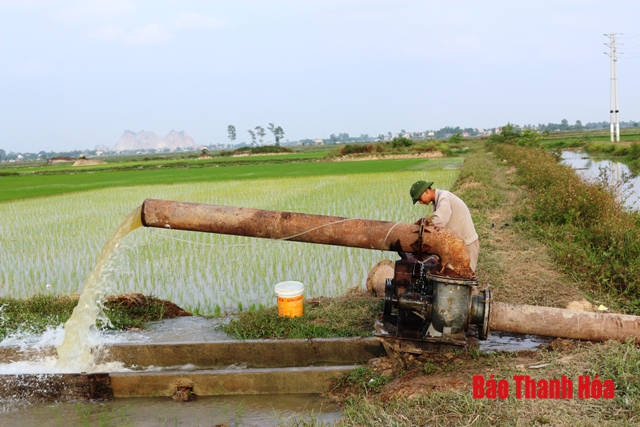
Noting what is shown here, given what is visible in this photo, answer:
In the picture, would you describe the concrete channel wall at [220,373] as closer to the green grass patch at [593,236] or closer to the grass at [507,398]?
the grass at [507,398]

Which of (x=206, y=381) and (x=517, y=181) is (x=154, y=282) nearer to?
(x=206, y=381)

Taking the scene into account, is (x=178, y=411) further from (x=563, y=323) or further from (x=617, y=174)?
(x=617, y=174)

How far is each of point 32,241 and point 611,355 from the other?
954 cm

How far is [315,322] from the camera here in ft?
14.8

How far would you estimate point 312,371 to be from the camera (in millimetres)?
3775

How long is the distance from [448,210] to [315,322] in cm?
156

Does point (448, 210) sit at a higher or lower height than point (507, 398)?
higher

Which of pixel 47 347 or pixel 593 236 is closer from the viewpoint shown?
pixel 47 347

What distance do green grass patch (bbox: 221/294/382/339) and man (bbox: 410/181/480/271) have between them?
1.11 metres

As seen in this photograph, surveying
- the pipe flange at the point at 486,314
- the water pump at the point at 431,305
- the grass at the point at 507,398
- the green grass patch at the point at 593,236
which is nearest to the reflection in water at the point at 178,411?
the grass at the point at 507,398

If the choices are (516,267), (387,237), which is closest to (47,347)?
(387,237)

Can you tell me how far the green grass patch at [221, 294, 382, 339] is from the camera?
4.32m

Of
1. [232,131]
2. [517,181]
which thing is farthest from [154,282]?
[232,131]

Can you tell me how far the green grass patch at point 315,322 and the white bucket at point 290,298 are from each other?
2.4 inches
